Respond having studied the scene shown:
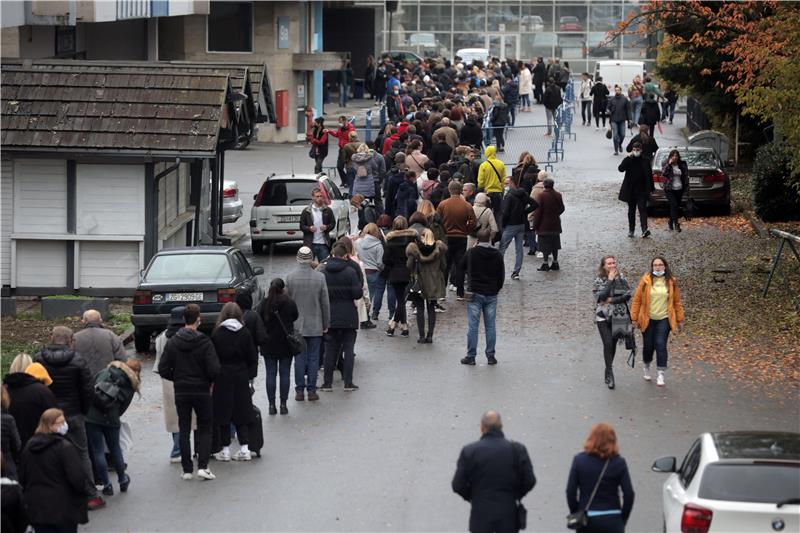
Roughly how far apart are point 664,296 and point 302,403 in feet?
A: 14.7

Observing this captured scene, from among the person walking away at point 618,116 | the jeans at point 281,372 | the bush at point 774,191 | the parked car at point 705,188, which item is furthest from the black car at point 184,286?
the person walking away at point 618,116

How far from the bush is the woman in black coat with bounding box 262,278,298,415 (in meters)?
16.1

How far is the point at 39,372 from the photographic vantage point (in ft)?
40.9

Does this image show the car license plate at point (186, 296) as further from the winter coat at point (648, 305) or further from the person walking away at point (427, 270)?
the winter coat at point (648, 305)

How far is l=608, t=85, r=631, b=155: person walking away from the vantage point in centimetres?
4156

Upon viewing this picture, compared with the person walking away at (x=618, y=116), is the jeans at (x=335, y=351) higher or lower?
lower

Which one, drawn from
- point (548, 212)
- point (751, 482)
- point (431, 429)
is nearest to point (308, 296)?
point (431, 429)

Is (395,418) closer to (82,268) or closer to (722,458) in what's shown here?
(722,458)

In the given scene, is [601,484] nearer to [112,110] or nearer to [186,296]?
[186,296]

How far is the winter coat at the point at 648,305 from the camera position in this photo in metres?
17.1

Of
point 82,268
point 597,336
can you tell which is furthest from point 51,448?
point 82,268

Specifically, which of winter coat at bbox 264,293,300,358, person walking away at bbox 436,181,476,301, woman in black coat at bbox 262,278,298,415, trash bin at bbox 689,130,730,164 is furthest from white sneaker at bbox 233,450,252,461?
trash bin at bbox 689,130,730,164

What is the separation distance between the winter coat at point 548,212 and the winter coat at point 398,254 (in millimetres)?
5026

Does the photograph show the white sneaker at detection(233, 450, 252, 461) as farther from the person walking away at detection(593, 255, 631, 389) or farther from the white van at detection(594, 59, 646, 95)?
the white van at detection(594, 59, 646, 95)
